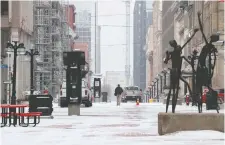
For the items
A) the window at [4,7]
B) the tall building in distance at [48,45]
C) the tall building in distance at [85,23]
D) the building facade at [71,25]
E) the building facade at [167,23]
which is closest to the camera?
the window at [4,7]

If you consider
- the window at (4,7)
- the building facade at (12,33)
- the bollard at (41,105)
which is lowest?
the bollard at (41,105)

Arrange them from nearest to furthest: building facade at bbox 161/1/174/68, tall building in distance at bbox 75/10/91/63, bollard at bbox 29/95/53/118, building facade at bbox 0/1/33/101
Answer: bollard at bbox 29/95/53/118
building facade at bbox 0/1/33/101
building facade at bbox 161/1/174/68
tall building in distance at bbox 75/10/91/63

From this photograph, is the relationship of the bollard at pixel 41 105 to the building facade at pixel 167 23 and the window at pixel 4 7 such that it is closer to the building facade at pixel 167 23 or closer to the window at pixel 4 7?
the window at pixel 4 7

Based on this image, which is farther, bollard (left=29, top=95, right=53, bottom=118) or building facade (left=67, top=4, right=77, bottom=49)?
building facade (left=67, top=4, right=77, bottom=49)

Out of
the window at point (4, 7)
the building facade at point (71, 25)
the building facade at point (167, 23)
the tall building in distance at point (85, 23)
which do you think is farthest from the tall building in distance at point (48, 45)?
the tall building in distance at point (85, 23)

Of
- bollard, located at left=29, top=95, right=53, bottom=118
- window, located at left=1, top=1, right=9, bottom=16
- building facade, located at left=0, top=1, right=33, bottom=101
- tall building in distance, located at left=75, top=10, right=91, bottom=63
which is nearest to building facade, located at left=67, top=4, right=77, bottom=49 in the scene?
tall building in distance, located at left=75, top=10, right=91, bottom=63

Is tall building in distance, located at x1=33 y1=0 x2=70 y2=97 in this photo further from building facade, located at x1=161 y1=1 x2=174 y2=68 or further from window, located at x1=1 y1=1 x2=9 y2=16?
building facade, located at x1=161 y1=1 x2=174 y2=68

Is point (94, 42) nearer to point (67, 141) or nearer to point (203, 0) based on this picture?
point (203, 0)

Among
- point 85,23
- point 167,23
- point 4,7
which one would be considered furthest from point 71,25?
point 4,7

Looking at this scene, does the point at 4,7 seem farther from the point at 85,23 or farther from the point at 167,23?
the point at 85,23

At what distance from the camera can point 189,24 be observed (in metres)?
85.5

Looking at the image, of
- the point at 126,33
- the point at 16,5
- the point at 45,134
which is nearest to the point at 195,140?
the point at 45,134

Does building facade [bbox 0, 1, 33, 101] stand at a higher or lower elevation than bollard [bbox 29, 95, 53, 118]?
higher

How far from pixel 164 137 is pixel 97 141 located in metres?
1.88
